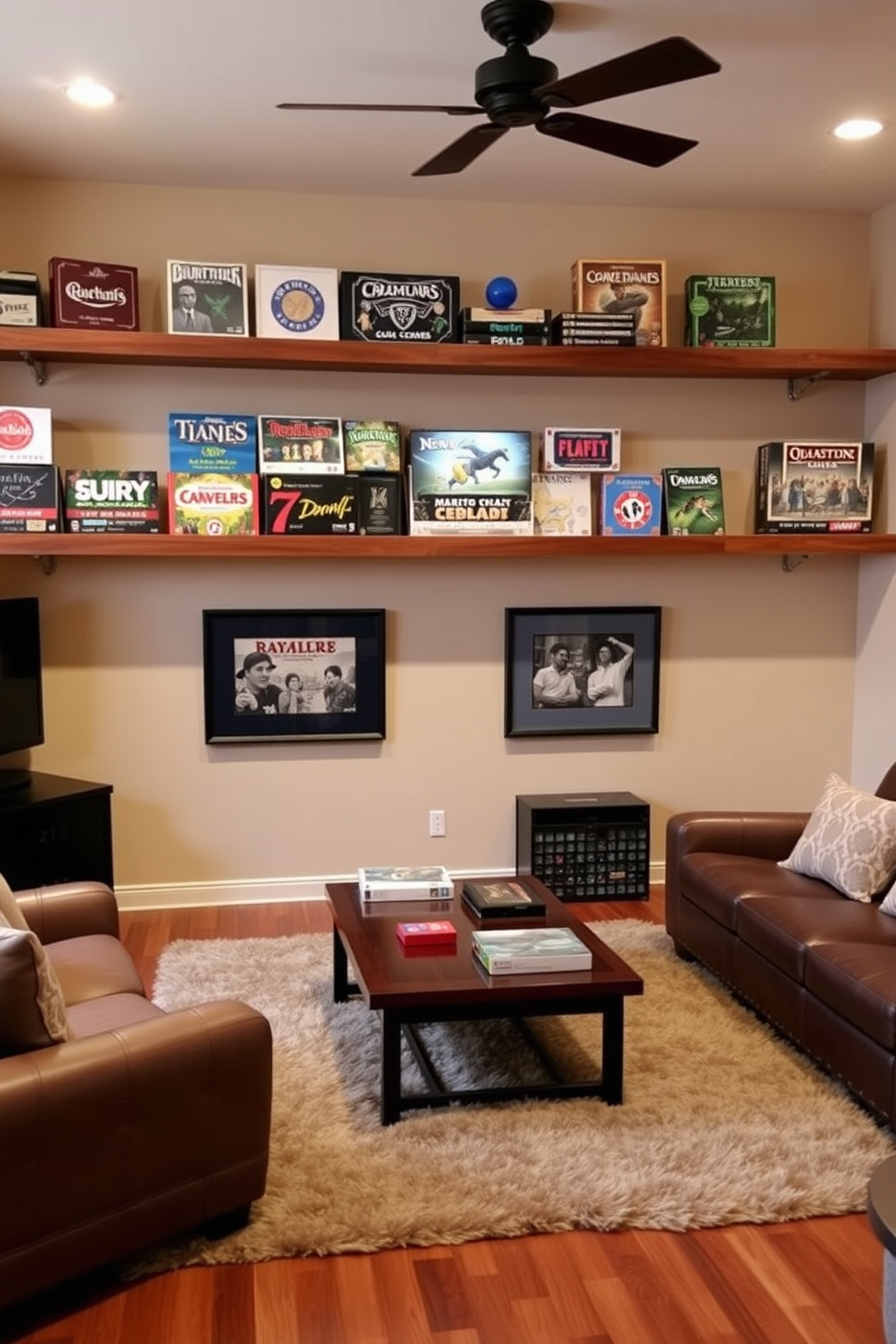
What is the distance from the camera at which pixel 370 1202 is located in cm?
238

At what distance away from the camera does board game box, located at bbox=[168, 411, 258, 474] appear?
4.16 metres

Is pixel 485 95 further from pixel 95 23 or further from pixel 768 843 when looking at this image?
pixel 768 843

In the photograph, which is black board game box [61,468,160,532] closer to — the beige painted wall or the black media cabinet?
the beige painted wall

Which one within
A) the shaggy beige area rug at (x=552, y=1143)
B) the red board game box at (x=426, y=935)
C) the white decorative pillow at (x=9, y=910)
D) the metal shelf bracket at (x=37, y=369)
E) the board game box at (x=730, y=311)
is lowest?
the shaggy beige area rug at (x=552, y=1143)

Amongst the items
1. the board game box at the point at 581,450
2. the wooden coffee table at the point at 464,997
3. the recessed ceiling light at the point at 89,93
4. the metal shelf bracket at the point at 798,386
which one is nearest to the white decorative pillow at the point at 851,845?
the wooden coffee table at the point at 464,997

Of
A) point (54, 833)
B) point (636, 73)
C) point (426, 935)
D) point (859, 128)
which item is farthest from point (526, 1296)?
point (859, 128)

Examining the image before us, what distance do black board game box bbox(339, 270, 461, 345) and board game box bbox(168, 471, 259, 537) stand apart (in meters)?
0.69

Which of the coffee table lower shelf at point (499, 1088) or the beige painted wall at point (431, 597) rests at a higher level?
Result: the beige painted wall at point (431, 597)

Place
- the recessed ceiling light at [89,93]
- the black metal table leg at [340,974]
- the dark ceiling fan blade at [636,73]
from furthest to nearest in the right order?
the black metal table leg at [340,974]
the recessed ceiling light at [89,93]
the dark ceiling fan blade at [636,73]

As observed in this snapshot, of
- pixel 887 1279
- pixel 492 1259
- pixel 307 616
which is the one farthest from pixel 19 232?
pixel 887 1279

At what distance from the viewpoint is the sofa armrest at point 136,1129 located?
196 centimetres

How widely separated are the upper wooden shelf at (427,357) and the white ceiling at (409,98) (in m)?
0.61

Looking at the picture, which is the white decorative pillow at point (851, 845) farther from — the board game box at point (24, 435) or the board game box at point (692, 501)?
the board game box at point (24, 435)

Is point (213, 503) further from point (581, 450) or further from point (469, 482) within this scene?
point (581, 450)
